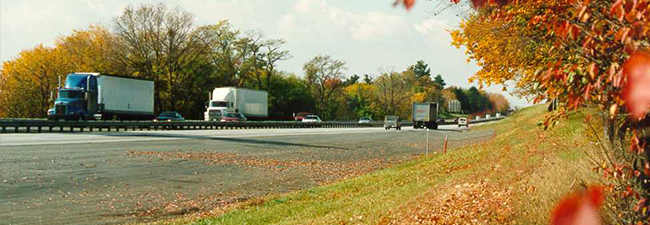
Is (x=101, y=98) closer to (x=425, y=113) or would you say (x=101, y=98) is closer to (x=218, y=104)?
(x=218, y=104)

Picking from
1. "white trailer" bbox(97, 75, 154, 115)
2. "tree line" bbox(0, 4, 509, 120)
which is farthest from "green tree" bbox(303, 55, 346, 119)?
"white trailer" bbox(97, 75, 154, 115)

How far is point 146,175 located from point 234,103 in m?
46.9

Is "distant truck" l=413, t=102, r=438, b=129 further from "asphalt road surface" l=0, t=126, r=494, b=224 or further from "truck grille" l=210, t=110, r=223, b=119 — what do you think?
"asphalt road surface" l=0, t=126, r=494, b=224

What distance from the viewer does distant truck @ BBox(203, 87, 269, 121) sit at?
64.1 m

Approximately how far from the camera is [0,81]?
73.8 m

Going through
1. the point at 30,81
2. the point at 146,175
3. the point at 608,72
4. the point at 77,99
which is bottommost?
the point at 146,175

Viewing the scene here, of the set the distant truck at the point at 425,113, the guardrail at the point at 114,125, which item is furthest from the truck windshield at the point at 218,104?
the distant truck at the point at 425,113

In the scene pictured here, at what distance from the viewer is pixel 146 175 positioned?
1948 cm

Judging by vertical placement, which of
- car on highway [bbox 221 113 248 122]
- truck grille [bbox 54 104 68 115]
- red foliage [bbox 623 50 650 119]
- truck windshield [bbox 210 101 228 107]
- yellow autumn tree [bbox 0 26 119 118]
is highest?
yellow autumn tree [bbox 0 26 119 118]

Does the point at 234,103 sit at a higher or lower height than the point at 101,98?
higher

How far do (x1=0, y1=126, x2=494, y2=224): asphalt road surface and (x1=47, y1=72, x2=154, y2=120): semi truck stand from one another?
49.9 feet

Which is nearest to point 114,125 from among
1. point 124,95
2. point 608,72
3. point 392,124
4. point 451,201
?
point 124,95

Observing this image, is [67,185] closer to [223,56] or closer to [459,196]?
[459,196]

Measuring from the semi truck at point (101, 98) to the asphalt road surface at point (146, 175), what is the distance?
15202 mm
